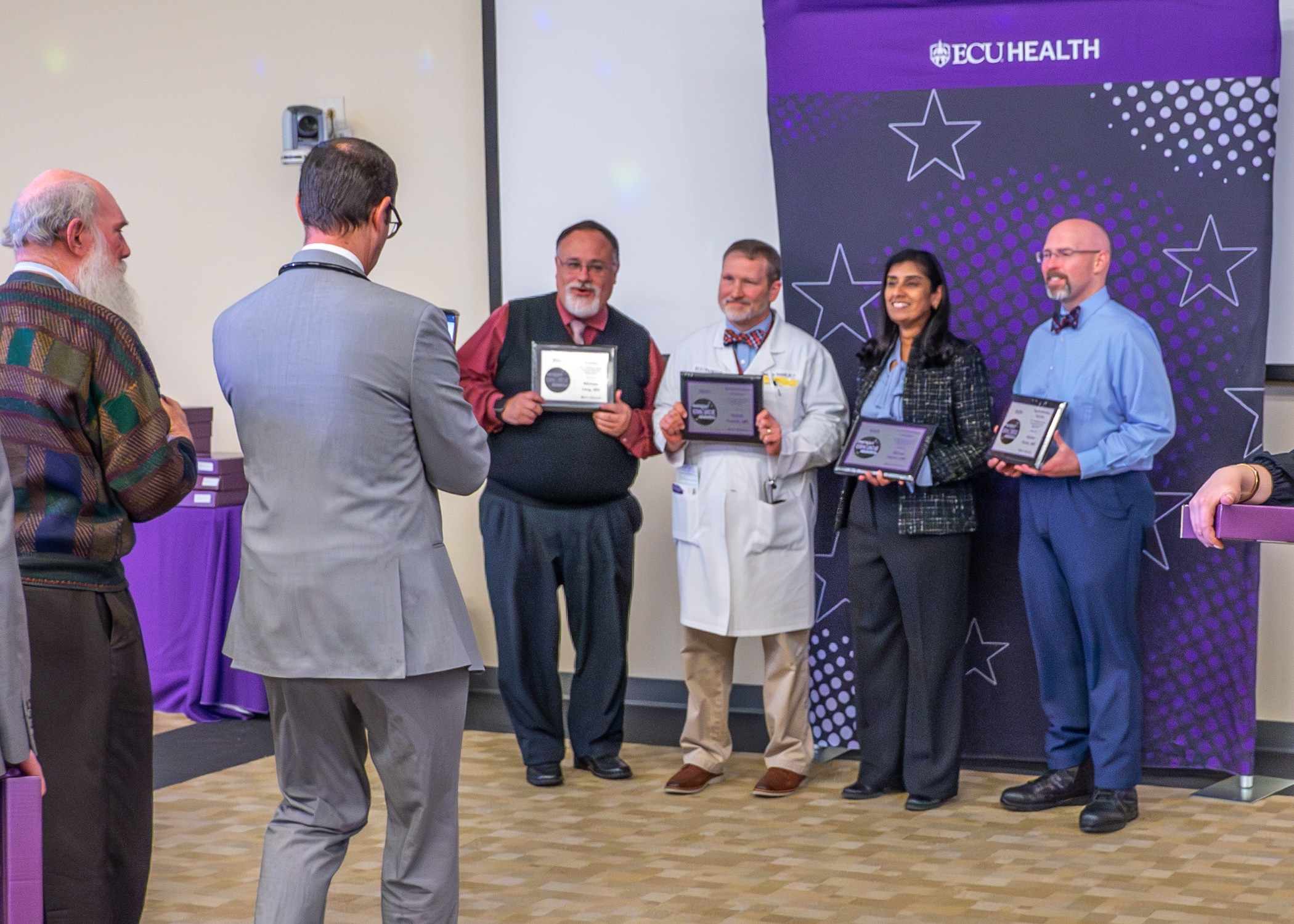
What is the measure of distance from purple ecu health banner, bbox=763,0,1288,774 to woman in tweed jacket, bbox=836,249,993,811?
14.0 inches

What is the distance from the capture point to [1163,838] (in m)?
3.78

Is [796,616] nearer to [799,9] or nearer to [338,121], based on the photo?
[799,9]

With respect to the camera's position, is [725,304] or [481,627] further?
[481,627]

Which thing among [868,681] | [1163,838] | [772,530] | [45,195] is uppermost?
[45,195]

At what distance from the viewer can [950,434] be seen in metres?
4.15

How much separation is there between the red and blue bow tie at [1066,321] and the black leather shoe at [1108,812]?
1312 millimetres

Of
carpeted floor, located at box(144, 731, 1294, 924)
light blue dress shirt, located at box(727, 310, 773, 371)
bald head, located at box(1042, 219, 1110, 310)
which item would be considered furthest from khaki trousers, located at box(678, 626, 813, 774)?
bald head, located at box(1042, 219, 1110, 310)

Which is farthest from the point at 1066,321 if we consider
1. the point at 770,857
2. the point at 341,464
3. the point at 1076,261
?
the point at 341,464

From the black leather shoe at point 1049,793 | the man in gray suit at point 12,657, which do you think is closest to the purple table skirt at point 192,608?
the black leather shoe at point 1049,793

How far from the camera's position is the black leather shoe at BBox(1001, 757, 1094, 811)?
4.07 meters

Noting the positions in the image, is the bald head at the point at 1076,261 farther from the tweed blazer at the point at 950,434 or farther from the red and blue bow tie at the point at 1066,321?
the tweed blazer at the point at 950,434

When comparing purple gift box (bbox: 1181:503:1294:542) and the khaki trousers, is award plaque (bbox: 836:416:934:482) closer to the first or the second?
the khaki trousers

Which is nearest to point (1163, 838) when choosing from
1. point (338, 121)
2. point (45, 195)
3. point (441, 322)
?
point (441, 322)

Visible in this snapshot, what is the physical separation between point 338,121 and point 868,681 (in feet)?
9.86
